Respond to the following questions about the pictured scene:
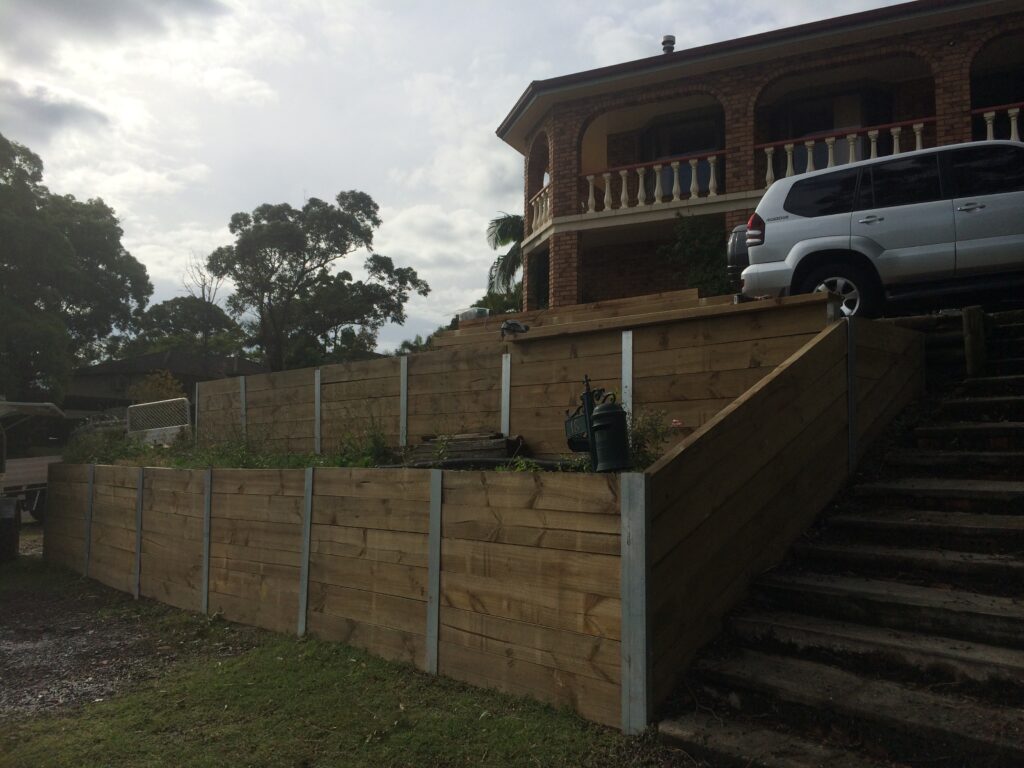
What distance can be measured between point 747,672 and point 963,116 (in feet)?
41.6

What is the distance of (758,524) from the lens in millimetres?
4359

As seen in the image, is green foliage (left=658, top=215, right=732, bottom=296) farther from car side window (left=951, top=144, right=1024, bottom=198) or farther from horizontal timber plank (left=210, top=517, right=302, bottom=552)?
horizontal timber plank (left=210, top=517, right=302, bottom=552)

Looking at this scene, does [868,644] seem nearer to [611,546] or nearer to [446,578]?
[611,546]

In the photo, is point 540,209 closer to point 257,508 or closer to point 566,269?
point 566,269

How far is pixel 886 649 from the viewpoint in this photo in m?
3.54

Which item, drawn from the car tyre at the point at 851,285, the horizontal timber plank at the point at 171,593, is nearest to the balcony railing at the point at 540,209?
the car tyre at the point at 851,285

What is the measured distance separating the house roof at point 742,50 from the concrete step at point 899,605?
1193cm

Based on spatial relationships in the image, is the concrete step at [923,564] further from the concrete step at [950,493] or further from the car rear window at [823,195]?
the car rear window at [823,195]

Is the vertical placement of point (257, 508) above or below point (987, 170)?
below

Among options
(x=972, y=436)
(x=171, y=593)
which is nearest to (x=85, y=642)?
(x=171, y=593)

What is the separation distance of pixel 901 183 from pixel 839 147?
23.6ft

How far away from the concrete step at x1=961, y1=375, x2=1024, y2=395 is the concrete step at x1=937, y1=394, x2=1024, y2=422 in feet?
0.30

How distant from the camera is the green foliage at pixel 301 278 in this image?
106 feet

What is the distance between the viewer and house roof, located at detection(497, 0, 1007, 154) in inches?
491
